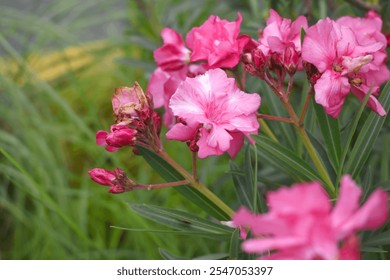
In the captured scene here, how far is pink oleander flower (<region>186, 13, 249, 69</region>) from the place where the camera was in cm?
67

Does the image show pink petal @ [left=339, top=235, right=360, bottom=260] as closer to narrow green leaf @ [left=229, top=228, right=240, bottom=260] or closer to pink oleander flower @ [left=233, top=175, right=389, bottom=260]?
pink oleander flower @ [left=233, top=175, right=389, bottom=260]

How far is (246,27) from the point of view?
104 centimetres

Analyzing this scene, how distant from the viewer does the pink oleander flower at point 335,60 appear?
0.62 meters

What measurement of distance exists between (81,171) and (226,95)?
126 cm

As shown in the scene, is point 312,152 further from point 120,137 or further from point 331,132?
point 120,137

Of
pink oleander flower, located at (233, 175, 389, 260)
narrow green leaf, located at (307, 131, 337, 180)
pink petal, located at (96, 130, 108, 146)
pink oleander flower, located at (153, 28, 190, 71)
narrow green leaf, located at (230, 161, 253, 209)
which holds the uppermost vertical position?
pink oleander flower, located at (233, 175, 389, 260)

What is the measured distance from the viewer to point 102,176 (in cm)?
66

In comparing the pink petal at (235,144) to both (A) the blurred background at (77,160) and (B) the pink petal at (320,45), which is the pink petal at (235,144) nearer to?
(B) the pink petal at (320,45)

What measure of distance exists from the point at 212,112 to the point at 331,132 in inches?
6.4

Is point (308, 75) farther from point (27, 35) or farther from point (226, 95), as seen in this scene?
point (27, 35)

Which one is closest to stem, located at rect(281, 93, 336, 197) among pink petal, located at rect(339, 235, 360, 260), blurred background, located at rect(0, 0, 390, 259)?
Result: pink petal, located at rect(339, 235, 360, 260)

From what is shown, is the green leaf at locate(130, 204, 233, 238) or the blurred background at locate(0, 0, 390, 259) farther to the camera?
the blurred background at locate(0, 0, 390, 259)

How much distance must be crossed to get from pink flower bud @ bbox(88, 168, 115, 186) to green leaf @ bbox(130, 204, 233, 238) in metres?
0.06

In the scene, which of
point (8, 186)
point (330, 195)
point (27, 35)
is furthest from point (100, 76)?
point (330, 195)
